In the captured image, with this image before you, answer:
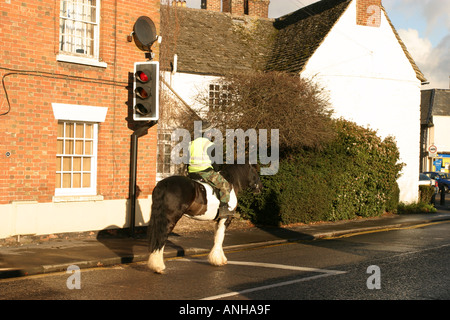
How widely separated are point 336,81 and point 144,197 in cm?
1274

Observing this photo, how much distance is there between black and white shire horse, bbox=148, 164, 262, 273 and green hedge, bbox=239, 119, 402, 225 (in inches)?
250

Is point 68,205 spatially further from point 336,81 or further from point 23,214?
point 336,81

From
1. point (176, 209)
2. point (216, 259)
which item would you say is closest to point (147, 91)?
point (176, 209)

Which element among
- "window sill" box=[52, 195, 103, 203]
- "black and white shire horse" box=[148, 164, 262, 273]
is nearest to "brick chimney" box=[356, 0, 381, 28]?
"window sill" box=[52, 195, 103, 203]

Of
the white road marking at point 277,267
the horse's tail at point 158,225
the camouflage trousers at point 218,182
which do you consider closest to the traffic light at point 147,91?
the camouflage trousers at point 218,182

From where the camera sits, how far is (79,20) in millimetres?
12695

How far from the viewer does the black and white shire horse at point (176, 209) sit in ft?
27.7

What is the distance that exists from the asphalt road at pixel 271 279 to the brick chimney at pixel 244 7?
71.0 feet

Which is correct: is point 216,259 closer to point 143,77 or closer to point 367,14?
point 143,77

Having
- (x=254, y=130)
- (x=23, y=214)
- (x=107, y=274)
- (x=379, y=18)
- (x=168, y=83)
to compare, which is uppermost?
(x=379, y=18)

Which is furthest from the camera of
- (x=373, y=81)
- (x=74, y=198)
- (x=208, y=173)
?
(x=373, y=81)

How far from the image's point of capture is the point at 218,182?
923cm

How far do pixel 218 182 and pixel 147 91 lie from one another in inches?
147
